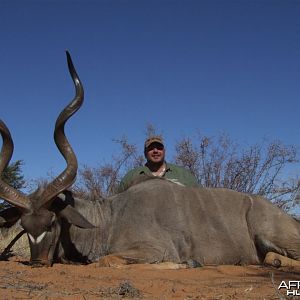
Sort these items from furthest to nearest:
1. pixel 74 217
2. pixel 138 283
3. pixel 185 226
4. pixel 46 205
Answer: pixel 185 226 < pixel 74 217 < pixel 46 205 < pixel 138 283

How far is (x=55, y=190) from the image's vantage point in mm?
4773

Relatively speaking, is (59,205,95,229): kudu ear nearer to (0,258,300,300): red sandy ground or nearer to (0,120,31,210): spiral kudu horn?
(0,120,31,210): spiral kudu horn

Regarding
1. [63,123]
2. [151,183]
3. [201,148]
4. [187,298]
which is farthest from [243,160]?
[187,298]

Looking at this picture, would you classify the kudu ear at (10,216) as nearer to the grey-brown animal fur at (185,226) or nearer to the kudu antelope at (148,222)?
the kudu antelope at (148,222)

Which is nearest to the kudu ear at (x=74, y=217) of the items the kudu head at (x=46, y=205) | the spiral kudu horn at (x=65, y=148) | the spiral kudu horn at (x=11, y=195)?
the kudu head at (x=46, y=205)

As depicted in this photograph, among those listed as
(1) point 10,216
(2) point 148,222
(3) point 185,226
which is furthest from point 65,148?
(3) point 185,226

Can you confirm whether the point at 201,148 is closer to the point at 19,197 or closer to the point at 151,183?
the point at 151,183

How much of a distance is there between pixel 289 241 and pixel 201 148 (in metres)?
5.42

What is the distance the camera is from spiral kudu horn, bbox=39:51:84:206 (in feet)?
15.6

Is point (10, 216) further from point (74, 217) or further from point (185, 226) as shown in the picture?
point (185, 226)

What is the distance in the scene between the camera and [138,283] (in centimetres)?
326

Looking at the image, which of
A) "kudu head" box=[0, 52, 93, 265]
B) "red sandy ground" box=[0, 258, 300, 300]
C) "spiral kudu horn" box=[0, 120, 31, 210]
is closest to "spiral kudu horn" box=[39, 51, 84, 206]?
"kudu head" box=[0, 52, 93, 265]

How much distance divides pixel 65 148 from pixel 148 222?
1.11 m

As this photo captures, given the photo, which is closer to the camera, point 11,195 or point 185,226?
point 11,195
